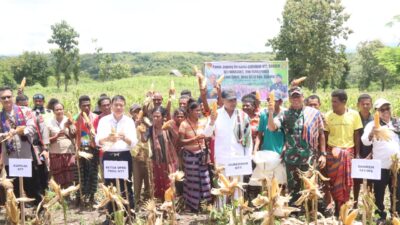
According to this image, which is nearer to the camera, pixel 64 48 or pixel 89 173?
pixel 89 173

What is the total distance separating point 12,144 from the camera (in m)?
4.64

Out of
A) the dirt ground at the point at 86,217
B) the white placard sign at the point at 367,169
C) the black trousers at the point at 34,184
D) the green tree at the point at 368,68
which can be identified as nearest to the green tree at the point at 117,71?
the green tree at the point at 368,68

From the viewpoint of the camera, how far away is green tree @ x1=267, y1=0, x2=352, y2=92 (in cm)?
2605

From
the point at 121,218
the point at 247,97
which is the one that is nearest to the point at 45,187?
the point at 121,218

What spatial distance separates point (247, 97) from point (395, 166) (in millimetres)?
1857

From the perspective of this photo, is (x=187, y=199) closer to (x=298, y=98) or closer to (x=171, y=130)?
(x=171, y=130)

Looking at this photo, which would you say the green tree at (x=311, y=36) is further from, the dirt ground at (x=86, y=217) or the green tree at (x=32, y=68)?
the green tree at (x=32, y=68)

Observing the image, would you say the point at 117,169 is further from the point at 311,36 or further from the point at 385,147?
the point at 311,36

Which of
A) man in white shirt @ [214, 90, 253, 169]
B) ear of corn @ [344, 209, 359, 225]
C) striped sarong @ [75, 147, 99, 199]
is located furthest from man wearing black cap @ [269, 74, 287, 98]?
ear of corn @ [344, 209, 359, 225]

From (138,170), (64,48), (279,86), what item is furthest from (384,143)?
(64,48)

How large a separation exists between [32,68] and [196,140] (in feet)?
171

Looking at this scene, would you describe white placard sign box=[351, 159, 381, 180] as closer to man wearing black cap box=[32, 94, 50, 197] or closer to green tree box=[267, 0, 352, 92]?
man wearing black cap box=[32, 94, 50, 197]

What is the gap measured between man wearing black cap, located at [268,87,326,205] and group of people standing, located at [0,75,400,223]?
0.01 m

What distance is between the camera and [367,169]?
3.35m
